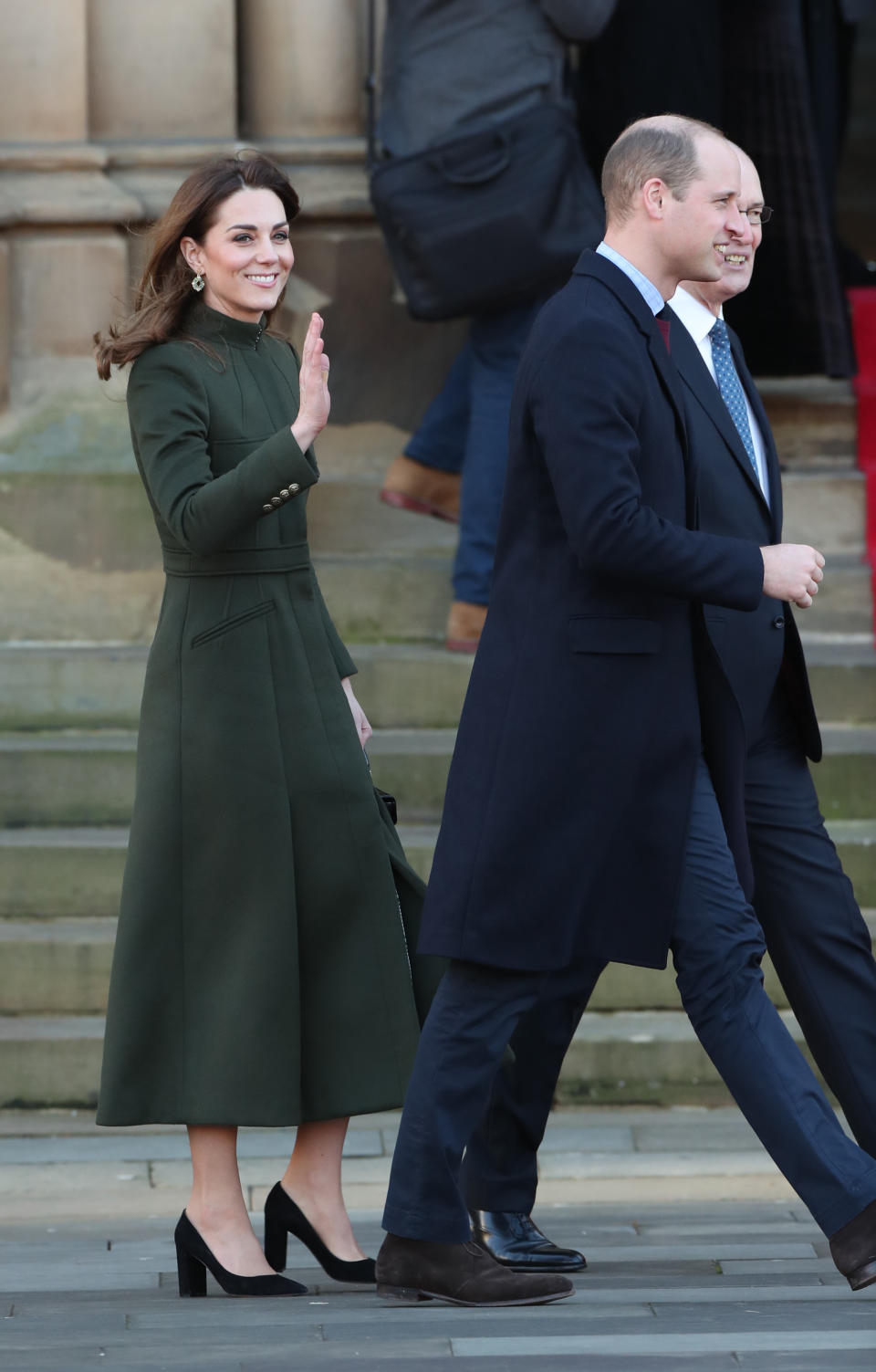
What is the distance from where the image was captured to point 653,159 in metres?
3.71

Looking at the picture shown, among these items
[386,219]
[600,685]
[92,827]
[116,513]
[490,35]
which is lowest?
[92,827]

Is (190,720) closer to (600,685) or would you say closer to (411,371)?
(600,685)

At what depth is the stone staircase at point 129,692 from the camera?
5.48m

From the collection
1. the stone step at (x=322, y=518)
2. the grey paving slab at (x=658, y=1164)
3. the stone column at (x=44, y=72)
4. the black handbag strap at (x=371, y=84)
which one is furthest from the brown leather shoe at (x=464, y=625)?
the stone column at (x=44, y=72)

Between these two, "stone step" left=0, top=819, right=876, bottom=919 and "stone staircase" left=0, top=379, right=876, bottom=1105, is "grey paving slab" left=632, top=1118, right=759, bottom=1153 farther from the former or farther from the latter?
"stone step" left=0, top=819, right=876, bottom=919

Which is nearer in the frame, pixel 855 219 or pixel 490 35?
pixel 490 35

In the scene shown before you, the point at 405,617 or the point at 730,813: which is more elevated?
the point at 730,813

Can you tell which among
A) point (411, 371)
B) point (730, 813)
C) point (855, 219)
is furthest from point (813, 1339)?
point (855, 219)

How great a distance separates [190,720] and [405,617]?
9.25ft

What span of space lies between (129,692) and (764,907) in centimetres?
284

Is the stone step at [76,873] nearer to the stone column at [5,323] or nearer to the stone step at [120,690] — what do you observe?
the stone step at [120,690]

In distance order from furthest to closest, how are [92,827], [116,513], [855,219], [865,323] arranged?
[855,219] → [865,323] → [116,513] → [92,827]

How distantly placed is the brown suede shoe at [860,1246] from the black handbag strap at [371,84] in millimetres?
3989

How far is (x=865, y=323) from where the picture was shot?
27.6 feet
